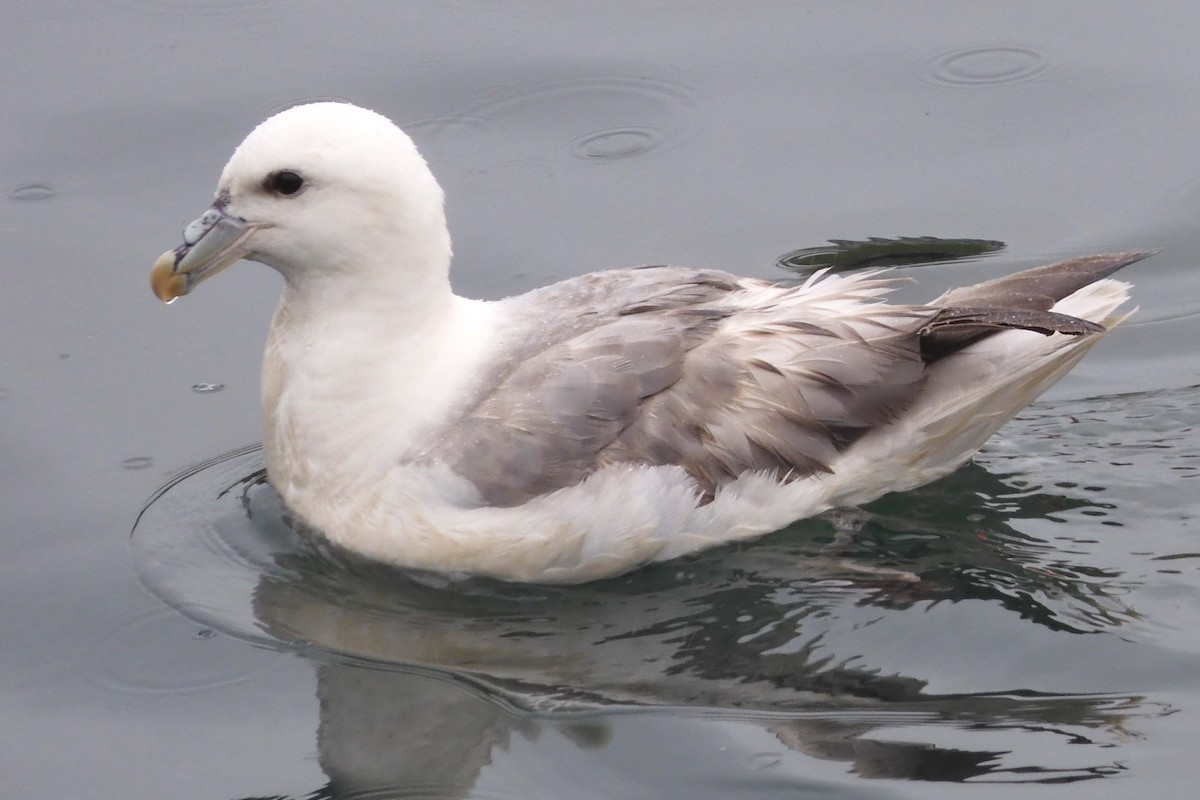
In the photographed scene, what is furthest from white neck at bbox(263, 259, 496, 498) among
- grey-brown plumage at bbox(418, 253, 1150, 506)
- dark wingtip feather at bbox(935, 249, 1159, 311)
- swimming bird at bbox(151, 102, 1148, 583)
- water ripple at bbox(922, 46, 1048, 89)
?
water ripple at bbox(922, 46, 1048, 89)

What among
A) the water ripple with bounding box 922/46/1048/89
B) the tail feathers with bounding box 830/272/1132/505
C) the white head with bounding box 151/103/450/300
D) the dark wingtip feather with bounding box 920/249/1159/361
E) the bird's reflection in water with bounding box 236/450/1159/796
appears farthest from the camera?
the water ripple with bounding box 922/46/1048/89

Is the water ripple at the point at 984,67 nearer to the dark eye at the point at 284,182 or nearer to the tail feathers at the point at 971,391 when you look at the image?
the tail feathers at the point at 971,391

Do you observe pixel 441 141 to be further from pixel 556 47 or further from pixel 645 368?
pixel 645 368

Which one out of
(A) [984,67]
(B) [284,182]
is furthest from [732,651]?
(A) [984,67]

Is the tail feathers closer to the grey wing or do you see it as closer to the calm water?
the grey wing

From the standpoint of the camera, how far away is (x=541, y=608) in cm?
621

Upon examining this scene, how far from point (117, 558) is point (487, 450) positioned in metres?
1.61

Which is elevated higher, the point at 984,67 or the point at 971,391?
the point at 984,67

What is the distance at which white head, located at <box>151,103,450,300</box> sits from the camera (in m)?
6.11

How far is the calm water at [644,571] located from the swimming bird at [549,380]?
26cm

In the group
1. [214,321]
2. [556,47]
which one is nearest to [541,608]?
[214,321]

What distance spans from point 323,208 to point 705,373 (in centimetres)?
148

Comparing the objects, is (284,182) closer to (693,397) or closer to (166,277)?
(166,277)

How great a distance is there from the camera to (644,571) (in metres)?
6.40
